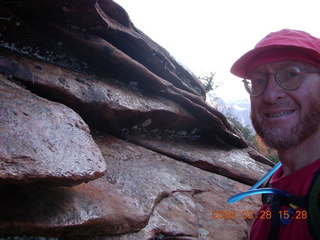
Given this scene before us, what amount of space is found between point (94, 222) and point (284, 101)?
2.63 m

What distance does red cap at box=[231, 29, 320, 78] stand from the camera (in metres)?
2.50

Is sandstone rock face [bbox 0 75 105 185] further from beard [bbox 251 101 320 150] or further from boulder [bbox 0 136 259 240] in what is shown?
beard [bbox 251 101 320 150]

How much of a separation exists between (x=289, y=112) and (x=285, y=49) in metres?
0.71

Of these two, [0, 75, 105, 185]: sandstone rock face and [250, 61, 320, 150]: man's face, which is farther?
[250, 61, 320, 150]: man's face

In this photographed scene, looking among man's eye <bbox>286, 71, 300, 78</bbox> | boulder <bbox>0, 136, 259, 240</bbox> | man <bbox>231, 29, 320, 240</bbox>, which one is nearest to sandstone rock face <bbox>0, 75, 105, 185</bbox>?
boulder <bbox>0, 136, 259, 240</bbox>

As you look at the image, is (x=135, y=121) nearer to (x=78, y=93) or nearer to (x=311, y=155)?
(x=78, y=93)

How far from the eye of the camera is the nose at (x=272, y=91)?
8.80 feet

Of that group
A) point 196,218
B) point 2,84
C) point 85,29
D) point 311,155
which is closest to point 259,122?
point 311,155

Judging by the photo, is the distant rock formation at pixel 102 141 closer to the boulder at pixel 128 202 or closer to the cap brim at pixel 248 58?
the boulder at pixel 128 202

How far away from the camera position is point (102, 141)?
4.98m

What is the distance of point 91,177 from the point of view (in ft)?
8.87

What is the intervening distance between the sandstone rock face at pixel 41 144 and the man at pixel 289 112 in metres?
2.01

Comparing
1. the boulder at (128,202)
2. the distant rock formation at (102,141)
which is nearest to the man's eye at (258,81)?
the distant rock formation at (102,141)

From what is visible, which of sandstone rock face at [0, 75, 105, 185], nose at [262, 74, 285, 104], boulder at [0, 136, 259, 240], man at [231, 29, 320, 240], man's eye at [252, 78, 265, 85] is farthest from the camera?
man's eye at [252, 78, 265, 85]
